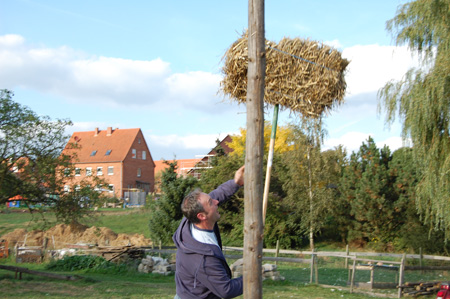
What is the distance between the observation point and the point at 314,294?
12930 millimetres

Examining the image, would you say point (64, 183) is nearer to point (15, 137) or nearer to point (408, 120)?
point (15, 137)

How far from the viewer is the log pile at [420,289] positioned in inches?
505

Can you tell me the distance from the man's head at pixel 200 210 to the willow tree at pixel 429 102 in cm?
1117

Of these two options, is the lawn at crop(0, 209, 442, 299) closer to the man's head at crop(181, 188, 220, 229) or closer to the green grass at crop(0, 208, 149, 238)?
the man's head at crop(181, 188, 220, 229)

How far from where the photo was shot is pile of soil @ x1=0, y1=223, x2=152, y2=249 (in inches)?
1017

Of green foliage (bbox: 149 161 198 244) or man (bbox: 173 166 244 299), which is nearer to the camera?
man (bbox: 173 166 244 299)

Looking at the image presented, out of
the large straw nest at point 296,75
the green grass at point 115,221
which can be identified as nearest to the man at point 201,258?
the large straw nest at point 296,75

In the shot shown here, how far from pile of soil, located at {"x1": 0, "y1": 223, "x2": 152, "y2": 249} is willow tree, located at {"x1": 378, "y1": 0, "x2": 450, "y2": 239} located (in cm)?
1572

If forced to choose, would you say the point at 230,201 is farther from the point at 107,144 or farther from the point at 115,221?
the point at 107,144

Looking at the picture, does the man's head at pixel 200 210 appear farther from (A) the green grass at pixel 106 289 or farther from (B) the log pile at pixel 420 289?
(B) the log pile at pixel 420 289

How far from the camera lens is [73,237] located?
27.9 meters

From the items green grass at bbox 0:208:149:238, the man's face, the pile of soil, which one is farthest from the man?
green grass at bbox 0:208:149:238

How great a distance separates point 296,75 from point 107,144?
190 ft

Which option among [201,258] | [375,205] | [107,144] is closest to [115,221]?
[375,205]
